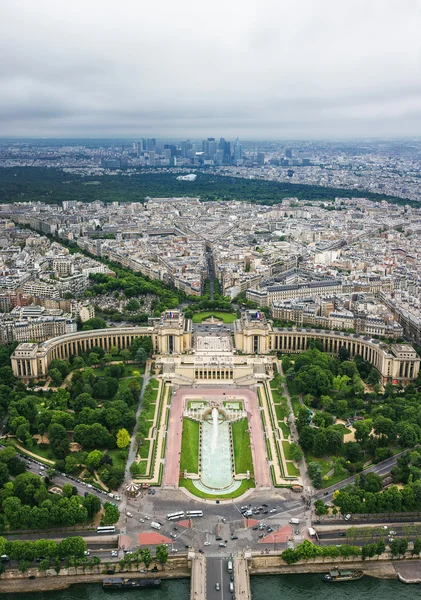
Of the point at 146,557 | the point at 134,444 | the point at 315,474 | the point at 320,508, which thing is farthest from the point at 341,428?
the point at 146,557

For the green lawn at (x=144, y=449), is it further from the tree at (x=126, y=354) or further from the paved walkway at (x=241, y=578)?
the tree at (x=126, y=354)

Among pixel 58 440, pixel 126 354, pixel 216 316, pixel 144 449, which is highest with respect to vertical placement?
pixel 126 354

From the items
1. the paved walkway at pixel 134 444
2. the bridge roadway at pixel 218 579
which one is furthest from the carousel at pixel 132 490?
the bridge roadway at pixel 218 579

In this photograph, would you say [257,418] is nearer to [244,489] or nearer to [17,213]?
[244,489]

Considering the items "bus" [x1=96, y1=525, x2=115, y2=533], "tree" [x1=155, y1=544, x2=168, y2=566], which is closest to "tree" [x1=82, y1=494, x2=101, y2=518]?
"bus" [x1=96, y1=525, x2=115, y2=533]

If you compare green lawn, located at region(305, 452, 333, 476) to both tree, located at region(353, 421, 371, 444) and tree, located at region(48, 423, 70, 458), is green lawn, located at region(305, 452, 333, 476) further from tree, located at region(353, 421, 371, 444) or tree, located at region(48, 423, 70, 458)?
tree, located at region(48, 423, 70, 458)

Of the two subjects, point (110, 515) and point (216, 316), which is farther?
point (216, 316)

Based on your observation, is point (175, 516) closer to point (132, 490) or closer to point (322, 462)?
point (132, 490)
